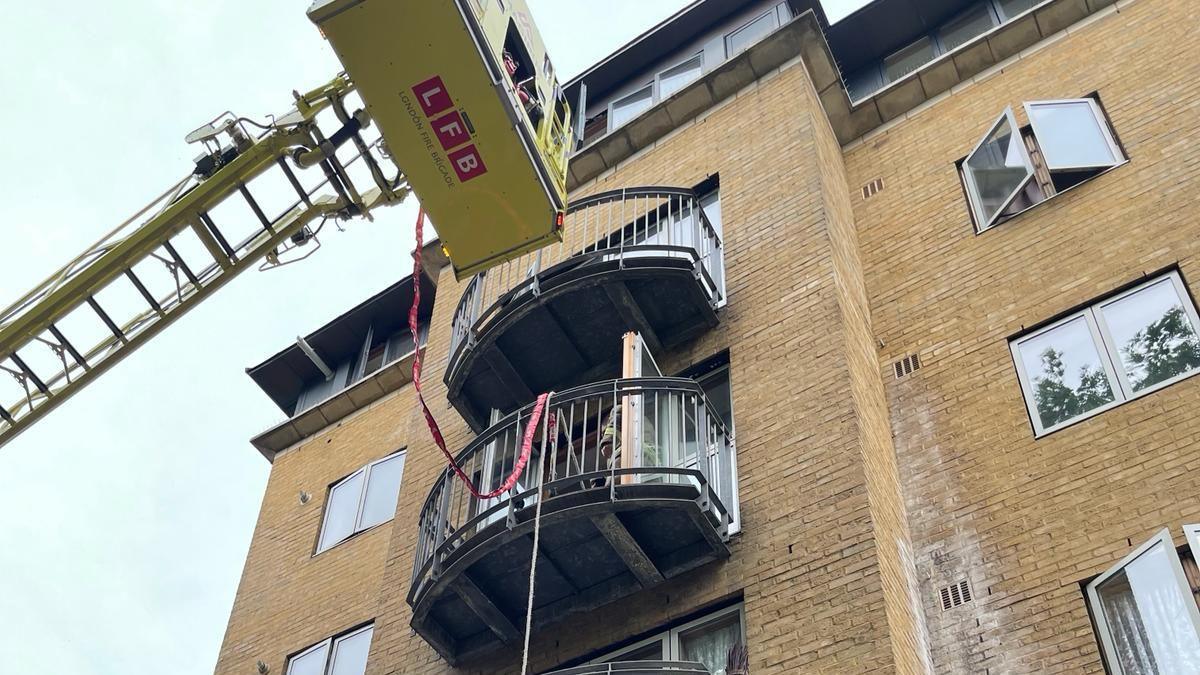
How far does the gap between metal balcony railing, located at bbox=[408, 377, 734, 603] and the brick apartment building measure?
44 millimetres

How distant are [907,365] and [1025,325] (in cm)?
134

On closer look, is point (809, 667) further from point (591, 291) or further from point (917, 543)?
point (591, 291)

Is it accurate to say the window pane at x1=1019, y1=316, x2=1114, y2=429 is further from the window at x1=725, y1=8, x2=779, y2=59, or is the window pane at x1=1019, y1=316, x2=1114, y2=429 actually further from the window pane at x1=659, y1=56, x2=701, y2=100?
the window pane at x1=659, y1=56, x2=701, y2=100

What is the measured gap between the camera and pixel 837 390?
11805 mm

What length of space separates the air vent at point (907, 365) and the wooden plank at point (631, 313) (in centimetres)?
274

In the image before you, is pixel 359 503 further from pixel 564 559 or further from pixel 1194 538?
pixel 1194 538

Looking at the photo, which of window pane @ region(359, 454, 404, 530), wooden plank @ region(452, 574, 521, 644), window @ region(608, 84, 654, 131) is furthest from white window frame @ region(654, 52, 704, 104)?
wooden plank @ region(452, 574, 521, 644)

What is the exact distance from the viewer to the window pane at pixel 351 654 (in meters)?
16.1

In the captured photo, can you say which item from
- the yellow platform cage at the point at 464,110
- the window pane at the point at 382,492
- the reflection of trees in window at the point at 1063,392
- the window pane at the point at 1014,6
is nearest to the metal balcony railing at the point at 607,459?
the yellow platform cage at the point at 464,110

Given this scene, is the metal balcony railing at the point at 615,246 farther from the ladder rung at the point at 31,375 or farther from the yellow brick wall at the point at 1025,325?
the ladder rung at the point at 31,375

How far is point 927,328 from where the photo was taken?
13438 millimetres

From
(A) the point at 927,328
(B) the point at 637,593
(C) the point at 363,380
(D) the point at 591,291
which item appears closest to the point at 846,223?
(A) the point at 927,328

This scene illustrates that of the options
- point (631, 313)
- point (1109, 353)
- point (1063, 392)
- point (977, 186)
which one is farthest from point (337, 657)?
point (1109, 353)

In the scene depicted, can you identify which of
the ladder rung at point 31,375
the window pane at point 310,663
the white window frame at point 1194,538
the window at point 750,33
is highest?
the ladder rung at point 31,375
